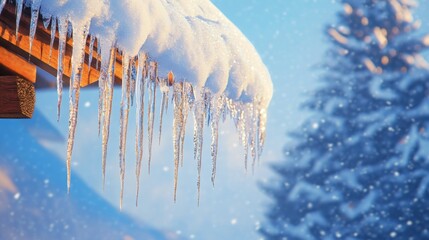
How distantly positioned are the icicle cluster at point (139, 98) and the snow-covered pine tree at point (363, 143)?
615 cm

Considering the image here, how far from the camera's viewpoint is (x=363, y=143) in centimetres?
977

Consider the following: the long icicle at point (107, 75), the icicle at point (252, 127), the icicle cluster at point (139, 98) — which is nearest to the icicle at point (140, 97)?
the icicle cluster at point (139, 98)

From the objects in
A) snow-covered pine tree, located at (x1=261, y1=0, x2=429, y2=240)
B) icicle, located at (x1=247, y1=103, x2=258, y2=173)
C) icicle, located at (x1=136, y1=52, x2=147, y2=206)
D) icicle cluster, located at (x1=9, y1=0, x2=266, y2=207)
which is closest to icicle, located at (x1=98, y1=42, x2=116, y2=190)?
icicle cluster, located at (x1=9, y1=0, x2=266, y2=207)

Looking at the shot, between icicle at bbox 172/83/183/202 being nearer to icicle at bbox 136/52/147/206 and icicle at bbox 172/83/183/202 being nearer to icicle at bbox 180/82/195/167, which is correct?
icicle at bbox 180/82/195/167

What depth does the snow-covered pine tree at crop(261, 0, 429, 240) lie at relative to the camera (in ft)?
31.1

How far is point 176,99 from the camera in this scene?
2889 mm

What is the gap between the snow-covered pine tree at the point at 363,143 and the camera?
373 inches

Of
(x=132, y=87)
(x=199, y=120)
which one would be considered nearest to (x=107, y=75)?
(x=132, y=87)

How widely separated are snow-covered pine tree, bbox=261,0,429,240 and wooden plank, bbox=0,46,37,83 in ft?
23.5

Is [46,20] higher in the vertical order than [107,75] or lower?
higher

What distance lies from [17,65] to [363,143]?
26.3 ft

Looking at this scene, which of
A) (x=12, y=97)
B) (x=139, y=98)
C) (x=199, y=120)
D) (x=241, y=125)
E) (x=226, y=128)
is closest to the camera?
(x=12, y=97)

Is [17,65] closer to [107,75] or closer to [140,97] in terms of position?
[107,75]

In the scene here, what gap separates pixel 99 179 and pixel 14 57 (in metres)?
25.0
